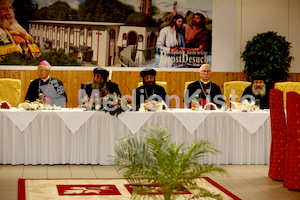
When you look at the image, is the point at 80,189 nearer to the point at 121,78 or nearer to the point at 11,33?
the point at 121,78

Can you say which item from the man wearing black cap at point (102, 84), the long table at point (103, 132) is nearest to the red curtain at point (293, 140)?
the long table at point (103, 132)

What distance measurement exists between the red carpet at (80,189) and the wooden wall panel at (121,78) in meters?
4.24

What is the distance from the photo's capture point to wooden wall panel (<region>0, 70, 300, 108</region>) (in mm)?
10242

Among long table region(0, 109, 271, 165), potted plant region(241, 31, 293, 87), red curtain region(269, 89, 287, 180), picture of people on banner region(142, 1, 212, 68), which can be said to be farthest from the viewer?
picture of people on banner region(142, 1, 212, 68)

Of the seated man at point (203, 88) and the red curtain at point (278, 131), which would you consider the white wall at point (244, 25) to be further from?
the red curtain at point (278, 131)

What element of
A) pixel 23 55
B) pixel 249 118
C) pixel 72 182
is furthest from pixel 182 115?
pixel 23 55

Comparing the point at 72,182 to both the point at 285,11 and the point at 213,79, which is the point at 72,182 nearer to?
the point at 213,79

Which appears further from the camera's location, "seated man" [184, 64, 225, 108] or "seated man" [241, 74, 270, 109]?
"seated man" [184, 64, 225, 108]

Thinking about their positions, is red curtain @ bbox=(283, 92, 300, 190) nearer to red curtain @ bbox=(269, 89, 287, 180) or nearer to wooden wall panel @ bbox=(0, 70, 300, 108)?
red curtain @ bbox=(269, 89, 287, 180)

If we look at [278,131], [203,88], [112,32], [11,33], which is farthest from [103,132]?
[11,33]

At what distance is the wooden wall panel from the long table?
3.13 m

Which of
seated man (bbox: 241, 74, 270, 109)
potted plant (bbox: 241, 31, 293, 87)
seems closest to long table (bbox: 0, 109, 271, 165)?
seated man (bbox: 241, 74, 270, 109)

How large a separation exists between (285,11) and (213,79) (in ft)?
6.94

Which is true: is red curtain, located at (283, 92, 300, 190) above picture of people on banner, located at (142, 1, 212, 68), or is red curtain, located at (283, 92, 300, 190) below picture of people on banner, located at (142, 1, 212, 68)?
below
